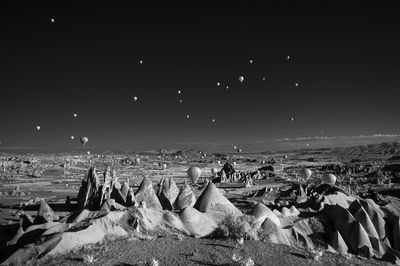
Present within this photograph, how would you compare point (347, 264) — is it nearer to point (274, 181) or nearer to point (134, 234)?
point (134, 234)

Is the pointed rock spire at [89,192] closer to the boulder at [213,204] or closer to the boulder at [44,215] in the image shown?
the boulder at [44,215]

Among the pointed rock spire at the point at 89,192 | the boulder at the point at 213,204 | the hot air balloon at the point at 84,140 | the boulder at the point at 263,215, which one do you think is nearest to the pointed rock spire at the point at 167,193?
the pointed rock spire at the point at 89,192

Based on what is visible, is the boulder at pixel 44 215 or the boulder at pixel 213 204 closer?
the boulder at pixel 213 204

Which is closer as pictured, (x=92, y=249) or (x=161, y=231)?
(x=92, y=249)

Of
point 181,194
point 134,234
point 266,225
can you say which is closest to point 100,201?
point 181,194

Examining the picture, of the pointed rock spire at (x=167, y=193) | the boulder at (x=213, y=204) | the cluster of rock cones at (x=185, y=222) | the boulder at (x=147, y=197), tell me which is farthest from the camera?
the pointed rock spire at (x=167, y=193)

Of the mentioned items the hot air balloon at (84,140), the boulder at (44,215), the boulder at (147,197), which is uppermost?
the hot air balloon at (84,140)

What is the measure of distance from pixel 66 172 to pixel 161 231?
84124 millimetres

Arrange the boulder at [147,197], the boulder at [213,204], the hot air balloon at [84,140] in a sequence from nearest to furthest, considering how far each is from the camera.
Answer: the boulder at [213,204] < the boulder at [147,197] < the hot air balloon at [84,140]

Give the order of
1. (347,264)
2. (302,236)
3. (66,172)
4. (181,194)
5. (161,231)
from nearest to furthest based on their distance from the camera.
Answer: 1. (347,264)
2. (161,231)
3. (302,236)
4. (181,194)
5. (66,172)

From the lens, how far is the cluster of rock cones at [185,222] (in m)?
11.9

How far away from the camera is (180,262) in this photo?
10.1 metres

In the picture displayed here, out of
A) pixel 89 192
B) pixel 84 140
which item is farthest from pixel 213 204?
pixel 84 140

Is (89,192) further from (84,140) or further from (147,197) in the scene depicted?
(84,140)
